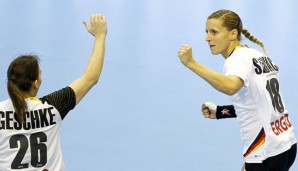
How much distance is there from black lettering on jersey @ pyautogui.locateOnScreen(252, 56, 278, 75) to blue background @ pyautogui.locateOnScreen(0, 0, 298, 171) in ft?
6.34

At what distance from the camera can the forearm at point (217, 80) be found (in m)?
3.27

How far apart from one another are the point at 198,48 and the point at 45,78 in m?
2.58

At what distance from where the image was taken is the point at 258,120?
3.60 m

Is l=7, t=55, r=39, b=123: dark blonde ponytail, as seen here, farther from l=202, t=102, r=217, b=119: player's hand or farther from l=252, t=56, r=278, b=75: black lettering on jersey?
l=202, t=102, r=217, b=119: player's hand

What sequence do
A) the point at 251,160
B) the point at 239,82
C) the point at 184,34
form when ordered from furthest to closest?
the point at 184,34 < the point at 251,160 < the point at 239,82

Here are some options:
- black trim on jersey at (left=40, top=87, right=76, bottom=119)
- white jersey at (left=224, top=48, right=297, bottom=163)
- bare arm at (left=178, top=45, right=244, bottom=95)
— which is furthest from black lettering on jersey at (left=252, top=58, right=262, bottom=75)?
black trim on jersey at (left=40, top=87, right=76, bottom=119)

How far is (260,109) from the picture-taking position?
3.58 meters

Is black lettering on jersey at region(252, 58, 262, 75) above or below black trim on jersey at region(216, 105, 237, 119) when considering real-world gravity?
above

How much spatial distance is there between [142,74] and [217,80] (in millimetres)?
4407

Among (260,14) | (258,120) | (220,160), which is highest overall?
(260,14)

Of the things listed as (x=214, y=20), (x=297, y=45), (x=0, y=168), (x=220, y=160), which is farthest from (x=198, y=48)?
(x=0, y=168)

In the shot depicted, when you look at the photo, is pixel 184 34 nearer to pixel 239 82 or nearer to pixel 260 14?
pixel 260 14

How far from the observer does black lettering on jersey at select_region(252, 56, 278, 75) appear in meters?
3.56

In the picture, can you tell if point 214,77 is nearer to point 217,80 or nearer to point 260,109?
point 217,80
